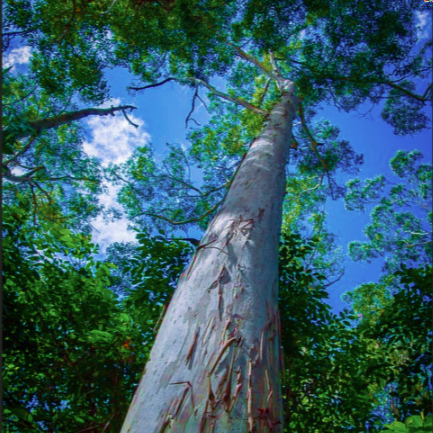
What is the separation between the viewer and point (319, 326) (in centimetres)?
247

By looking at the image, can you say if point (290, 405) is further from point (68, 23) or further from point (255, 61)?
point (255, 61)

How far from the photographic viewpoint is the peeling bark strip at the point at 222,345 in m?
0.93

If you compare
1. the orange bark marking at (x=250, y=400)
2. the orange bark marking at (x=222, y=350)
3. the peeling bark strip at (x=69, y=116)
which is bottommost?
the orange bark marking at (x=250, y=400)

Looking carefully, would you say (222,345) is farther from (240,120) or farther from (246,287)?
(240,120)

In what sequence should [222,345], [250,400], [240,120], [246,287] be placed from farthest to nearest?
[240,120], [246,287], [222,345], [250,400]

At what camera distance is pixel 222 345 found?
109 centimetres

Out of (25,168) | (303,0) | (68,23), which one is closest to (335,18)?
(303,0)

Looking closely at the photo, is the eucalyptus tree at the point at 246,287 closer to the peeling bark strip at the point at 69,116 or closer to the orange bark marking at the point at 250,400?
the orange bark marking at the point at 250,400

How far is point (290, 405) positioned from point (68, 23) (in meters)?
5.19

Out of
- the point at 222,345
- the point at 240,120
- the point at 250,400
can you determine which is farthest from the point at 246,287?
the point at 240,120

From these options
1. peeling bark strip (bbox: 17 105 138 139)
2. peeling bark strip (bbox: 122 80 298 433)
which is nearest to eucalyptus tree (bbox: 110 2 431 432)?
peeling bark strip (bbox: 122 80 298 433)

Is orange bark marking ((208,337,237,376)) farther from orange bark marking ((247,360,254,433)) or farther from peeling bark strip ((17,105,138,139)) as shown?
peeling bark strip ((17,105,138,139))

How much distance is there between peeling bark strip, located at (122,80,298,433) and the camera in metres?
0.93

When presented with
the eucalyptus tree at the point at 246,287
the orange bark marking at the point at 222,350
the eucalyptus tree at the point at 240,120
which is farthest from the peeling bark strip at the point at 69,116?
the orange bark marking at the point at 222,350
